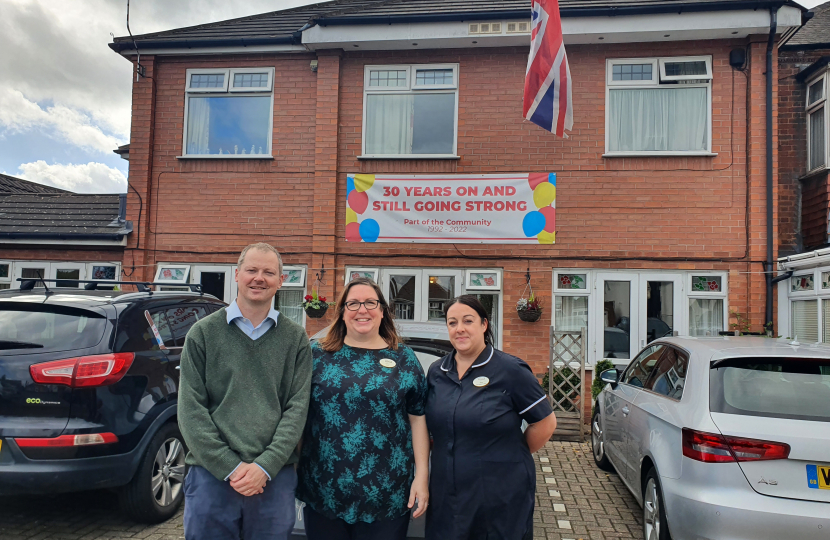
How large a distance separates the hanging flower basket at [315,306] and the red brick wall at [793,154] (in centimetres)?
704

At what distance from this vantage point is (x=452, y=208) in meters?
8.17

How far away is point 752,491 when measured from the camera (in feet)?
9.09

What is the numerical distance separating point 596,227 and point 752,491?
560 centimetres

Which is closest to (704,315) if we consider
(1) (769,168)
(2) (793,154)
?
(1) (769,168)

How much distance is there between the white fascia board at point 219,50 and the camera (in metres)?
8.66

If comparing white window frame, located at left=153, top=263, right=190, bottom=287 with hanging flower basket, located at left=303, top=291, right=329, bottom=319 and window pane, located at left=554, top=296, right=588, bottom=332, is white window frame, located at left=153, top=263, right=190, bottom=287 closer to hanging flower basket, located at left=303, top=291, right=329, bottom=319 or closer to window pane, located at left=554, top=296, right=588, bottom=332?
hanging flower basket, located at left=303, top=291, right=329, bottom=319

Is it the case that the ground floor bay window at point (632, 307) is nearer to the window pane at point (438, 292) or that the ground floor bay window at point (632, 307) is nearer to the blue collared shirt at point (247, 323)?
the window pane at point (438, 292)

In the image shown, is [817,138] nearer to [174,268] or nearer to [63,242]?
[174,268]

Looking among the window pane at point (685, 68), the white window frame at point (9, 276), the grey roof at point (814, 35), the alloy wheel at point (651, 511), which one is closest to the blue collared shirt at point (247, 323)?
the alloy wheel at point (651, 511)

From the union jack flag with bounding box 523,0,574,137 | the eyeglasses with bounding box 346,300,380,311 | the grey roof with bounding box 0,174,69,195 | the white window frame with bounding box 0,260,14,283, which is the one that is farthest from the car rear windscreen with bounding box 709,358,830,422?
the grey roof with bounding box 0,174,69,195

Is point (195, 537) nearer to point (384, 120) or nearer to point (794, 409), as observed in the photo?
point (794, 409)

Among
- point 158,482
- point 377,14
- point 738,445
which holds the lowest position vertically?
point 158,482

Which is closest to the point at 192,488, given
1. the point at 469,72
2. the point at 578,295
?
the point at 578,295

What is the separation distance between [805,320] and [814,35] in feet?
16.5
